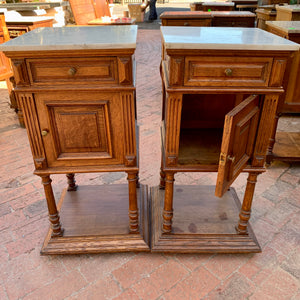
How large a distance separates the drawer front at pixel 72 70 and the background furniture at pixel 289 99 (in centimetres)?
180

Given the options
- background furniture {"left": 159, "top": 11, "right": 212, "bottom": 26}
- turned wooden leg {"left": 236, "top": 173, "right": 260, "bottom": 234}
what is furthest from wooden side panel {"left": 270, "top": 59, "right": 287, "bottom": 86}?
background furniture {"left": 159, "top": 11, "right": 212, "bottom": 26}

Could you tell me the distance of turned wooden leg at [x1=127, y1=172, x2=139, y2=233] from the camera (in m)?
1.92

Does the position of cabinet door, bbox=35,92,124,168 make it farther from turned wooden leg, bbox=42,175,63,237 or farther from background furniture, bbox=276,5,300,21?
background furniture, bbox=276,5,300,21

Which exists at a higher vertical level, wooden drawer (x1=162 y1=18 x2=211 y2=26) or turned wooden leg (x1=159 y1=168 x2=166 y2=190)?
wooden drawer (x1=162 y1=18 x2=211 y2=26)

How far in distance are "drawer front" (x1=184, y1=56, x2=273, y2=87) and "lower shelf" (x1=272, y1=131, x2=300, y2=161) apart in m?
1.75

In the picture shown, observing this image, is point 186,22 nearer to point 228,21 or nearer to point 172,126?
point 228,21

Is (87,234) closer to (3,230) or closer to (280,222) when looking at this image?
(3,230)

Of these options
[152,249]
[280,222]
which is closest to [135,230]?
[152,249]

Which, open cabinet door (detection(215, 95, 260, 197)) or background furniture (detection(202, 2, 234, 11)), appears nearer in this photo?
open cabinet door (detection(215, 95, 260, 197))

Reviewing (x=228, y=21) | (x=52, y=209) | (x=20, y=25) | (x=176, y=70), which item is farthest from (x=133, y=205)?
(x=228, y=21)

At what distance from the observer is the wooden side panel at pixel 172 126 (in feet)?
5.56

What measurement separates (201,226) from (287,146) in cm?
176

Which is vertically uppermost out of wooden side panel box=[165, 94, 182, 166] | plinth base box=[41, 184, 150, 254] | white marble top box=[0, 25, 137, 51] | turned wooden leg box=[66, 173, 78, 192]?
white marble top box=[0, 25, 137, 51]

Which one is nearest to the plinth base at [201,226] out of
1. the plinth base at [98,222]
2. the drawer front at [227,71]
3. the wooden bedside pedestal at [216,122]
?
the wooden bedside pedestal at [216,122]
